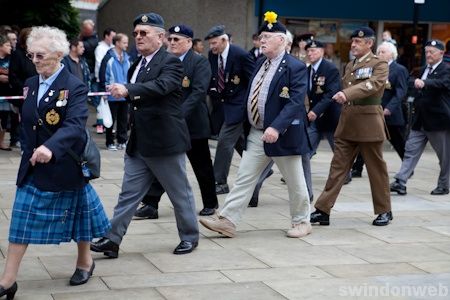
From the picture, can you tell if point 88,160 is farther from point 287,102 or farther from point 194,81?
point 194,81

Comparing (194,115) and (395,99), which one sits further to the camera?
(395,99)

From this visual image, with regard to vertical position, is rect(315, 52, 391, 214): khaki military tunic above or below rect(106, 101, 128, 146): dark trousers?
above

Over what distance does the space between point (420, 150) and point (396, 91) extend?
1238mm

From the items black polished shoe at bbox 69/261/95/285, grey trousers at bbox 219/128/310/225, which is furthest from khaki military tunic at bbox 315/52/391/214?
black polished shoe at bbox 69/261/95/285

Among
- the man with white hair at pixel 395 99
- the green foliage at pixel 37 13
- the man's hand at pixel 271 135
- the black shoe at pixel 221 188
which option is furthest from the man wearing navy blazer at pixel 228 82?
the green foliage at pixel 37 13

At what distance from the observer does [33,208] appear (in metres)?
5.91

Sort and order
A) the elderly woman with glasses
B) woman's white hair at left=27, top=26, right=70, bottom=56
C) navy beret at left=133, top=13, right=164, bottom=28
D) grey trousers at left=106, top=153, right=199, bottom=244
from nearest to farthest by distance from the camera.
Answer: the elderly woman with glasses < woman's white hair at left=27, top=26, right=70, bottom=56 < navy beret at left=133, top=13, right=164, bottom=28 < grey trousers at left=106, top=153, right=199, bottom=244

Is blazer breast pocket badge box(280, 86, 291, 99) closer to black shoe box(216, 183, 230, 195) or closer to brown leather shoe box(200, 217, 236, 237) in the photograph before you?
brown leather shoe box(200, 217, 236, 237)

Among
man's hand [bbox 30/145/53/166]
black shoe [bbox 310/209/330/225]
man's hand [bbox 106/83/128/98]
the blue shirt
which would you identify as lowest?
black shoe [bbox 310/209/330/225]

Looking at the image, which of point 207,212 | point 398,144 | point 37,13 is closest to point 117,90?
point 207,212

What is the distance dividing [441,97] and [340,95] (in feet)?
10.9

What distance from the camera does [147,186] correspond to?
722cm

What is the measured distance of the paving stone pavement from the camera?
618 centimetres

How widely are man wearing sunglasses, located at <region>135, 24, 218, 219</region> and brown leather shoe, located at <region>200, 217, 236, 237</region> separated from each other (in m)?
1.07
